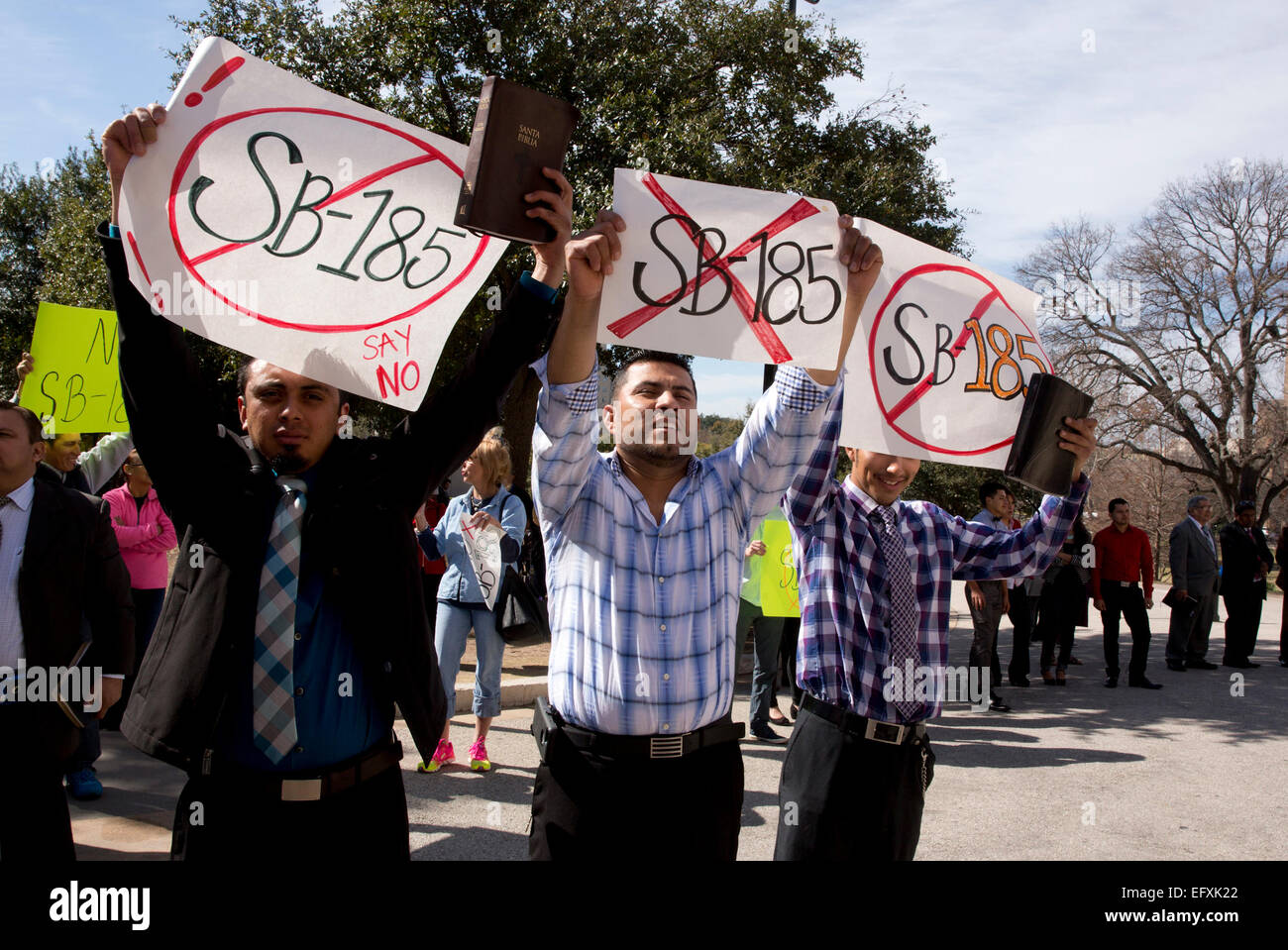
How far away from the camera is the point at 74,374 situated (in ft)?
16.5

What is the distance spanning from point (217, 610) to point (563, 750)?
0.91 meters

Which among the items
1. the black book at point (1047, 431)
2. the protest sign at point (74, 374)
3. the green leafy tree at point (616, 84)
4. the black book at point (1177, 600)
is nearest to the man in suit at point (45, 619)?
the protest sign at point (74, 374)

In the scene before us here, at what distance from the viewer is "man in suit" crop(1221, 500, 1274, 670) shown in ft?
39.2

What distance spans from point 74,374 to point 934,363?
13.9 feet

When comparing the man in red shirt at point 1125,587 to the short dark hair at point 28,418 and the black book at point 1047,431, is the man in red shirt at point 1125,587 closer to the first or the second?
the black book at point 1047,431

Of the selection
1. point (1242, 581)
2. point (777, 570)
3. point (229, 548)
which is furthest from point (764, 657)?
point (1242, 581)

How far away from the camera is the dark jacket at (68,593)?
3.33 metres

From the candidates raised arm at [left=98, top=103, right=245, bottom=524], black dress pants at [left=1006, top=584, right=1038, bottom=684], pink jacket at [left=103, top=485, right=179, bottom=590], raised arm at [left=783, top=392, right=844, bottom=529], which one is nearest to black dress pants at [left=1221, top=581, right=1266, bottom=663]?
black dress pants at [left=1006, top=584, right=1038, bottom=684]

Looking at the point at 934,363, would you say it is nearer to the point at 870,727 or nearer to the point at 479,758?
the point at 870,727

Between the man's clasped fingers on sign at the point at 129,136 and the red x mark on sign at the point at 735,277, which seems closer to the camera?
the man's clasped fingers on sign at the point at 129,136

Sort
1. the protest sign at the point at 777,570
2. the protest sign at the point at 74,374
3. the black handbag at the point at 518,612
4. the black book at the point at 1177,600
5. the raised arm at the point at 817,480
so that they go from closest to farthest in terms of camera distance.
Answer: the raised arm at the point at 817,480, the protest sign at the point at 74,374, the black handbag at the point at 518,612, the protest sign at the point at 777,570, the black book at the point at 1177,600

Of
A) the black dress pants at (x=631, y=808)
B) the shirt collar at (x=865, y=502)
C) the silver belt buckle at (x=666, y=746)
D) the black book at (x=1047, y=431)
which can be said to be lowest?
the black dress pants at (x=631, y=808)

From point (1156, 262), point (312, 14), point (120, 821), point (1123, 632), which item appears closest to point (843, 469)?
point (1123, 632)

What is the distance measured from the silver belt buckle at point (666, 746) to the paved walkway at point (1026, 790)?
100 inches
